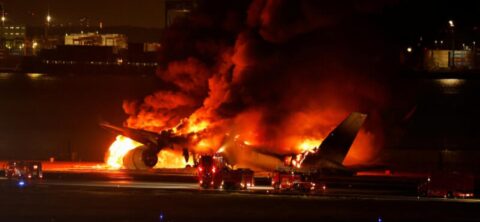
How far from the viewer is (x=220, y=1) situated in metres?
74.6

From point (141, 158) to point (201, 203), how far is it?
2477cm

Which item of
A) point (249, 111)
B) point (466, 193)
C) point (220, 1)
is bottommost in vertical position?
point (466, 193)

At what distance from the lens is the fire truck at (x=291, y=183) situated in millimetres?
57000

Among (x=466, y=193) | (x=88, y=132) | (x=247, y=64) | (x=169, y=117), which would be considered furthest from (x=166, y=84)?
(x=88, y=132)

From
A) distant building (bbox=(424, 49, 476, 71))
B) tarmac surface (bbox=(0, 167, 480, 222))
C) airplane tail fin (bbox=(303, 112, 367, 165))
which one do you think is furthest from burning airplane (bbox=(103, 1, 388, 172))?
distant building (bbox=(424, 49, 476, 71))

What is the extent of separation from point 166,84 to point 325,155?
59.1 feet

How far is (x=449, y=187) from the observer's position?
56.1 metres

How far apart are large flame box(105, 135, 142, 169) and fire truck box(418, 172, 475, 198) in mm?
24731

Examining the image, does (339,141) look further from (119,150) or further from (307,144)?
(119,150)

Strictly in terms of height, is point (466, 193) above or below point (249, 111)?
below

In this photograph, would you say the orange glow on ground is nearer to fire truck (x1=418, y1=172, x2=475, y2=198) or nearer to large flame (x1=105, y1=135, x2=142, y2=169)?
large flame (x1=105, y1=135, x2=142, y2=169)

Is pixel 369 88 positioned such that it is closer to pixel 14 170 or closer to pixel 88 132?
pixel 14 170

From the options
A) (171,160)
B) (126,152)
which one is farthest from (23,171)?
(171,160)

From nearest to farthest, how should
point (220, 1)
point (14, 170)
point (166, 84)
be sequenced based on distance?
point (14, 170), point (220, 1), point (166, 84)
